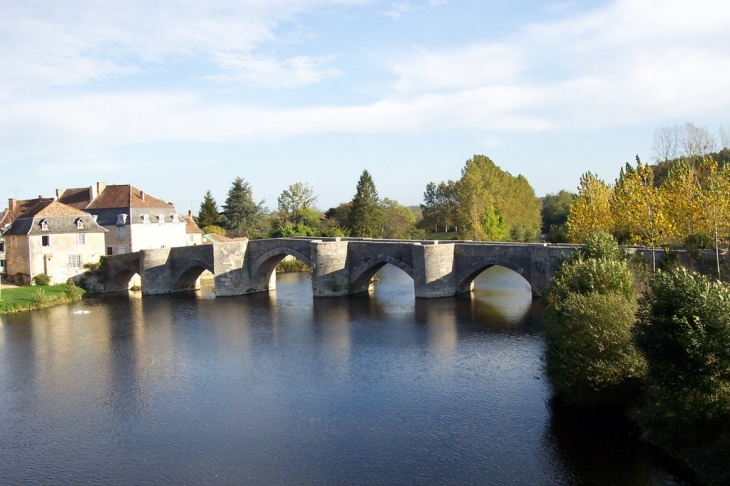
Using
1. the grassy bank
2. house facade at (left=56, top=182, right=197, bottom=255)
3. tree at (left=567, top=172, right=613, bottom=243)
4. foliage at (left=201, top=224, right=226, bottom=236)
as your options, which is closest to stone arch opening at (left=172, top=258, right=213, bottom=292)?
house facade at (left=56, top=182, right=197, bottom=255)

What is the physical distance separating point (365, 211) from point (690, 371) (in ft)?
161

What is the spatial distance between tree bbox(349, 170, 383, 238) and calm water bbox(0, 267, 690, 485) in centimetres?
A: 2933

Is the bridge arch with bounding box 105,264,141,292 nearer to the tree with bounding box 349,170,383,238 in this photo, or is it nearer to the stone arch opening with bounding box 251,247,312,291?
the stone arch opening with bounding box 251,247,312,291

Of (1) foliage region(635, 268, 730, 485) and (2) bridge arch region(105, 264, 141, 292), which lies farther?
(2) bridge arch region(105, 264, 141, 292)

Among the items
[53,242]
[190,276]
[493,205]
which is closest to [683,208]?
[190,276]

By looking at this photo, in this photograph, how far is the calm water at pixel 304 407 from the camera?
1512 cm

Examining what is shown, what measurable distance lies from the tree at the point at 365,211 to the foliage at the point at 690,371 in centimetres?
4730

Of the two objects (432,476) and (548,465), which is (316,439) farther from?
(548,465)

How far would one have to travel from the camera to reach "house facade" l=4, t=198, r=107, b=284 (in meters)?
43.8

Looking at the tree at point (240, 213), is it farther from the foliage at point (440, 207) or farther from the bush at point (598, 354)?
the bush at point (598, 354)

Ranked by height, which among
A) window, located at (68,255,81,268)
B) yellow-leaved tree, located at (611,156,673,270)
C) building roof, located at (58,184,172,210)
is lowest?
window, located at (68,255,81,268)

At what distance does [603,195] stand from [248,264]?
22690 mm

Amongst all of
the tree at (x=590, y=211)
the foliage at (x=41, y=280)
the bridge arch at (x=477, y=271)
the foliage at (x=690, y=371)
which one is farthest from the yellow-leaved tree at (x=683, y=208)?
the foliage at (x=41, y=280)

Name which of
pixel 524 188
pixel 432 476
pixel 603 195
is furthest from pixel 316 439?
pixel 524 188
